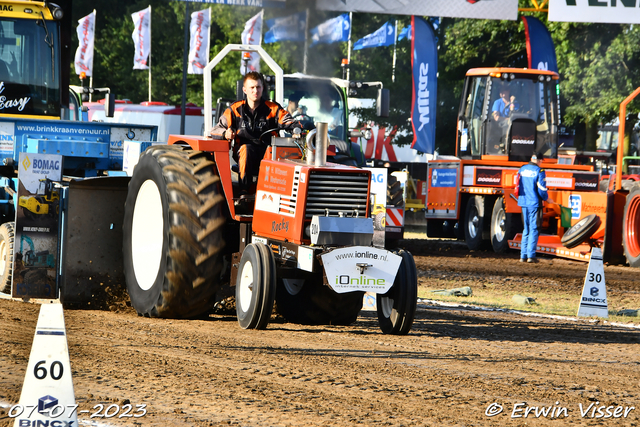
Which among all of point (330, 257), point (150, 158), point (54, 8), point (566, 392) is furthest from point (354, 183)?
point (54, 8)

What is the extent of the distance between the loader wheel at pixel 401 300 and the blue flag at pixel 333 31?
1439 cm

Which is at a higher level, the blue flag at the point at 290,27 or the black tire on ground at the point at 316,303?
the blue flag at the point at 290,27

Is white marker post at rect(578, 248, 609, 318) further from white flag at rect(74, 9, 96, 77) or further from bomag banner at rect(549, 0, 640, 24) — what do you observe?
white flag at rect(74, 9, 96, 77)

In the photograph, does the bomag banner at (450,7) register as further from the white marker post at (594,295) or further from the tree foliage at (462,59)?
the white marker post at (594,295)

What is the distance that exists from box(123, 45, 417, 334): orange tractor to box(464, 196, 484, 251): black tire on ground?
10.5 meters

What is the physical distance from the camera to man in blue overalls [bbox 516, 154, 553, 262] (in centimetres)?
1527

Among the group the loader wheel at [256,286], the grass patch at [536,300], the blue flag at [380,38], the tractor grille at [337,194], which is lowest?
the grass patch at [536,300]

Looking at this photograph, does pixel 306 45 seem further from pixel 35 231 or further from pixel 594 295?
pixel 35 231

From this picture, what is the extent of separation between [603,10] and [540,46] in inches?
124

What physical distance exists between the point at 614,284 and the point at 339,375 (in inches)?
325

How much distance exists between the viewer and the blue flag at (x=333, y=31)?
20.8 m

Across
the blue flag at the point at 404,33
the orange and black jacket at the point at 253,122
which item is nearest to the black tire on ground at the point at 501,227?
the orange and black jacket at the point at 253,122

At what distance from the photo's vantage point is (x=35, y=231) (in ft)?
26.6

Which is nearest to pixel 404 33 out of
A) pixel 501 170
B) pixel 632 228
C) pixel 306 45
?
pixel 306 45
